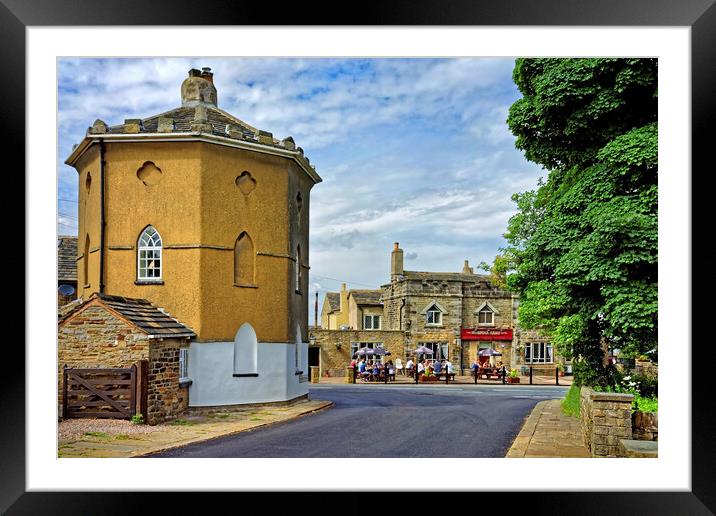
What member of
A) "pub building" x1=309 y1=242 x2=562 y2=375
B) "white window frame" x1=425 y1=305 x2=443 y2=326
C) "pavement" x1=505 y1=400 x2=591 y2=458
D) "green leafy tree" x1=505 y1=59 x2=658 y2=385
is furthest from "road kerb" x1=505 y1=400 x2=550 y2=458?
"white window frame" x1=425 y1=305 x2=443 y2=326

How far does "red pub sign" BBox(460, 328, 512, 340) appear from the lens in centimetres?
3928

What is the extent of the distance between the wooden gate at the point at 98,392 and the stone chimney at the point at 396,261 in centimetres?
2623

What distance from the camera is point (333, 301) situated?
1976 inches

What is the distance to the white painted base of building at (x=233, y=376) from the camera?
17.0 m

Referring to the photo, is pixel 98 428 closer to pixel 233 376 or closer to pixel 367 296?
pixel 233 376

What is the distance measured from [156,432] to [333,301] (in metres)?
36.6

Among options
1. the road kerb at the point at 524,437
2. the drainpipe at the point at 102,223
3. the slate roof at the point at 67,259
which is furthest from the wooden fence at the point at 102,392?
the slate roof at the point at 67,259

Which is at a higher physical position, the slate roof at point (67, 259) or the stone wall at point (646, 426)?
the slate roof at point (67, 259)

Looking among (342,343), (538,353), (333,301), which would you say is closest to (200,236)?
(342,343)

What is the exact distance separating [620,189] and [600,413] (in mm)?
4709

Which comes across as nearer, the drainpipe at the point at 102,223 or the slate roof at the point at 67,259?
the drainpipe at the point at 102,223

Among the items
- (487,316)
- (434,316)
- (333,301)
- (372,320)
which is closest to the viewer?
(434,316)

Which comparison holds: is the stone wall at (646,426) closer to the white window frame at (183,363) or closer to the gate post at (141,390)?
the gate post at (141,390)
